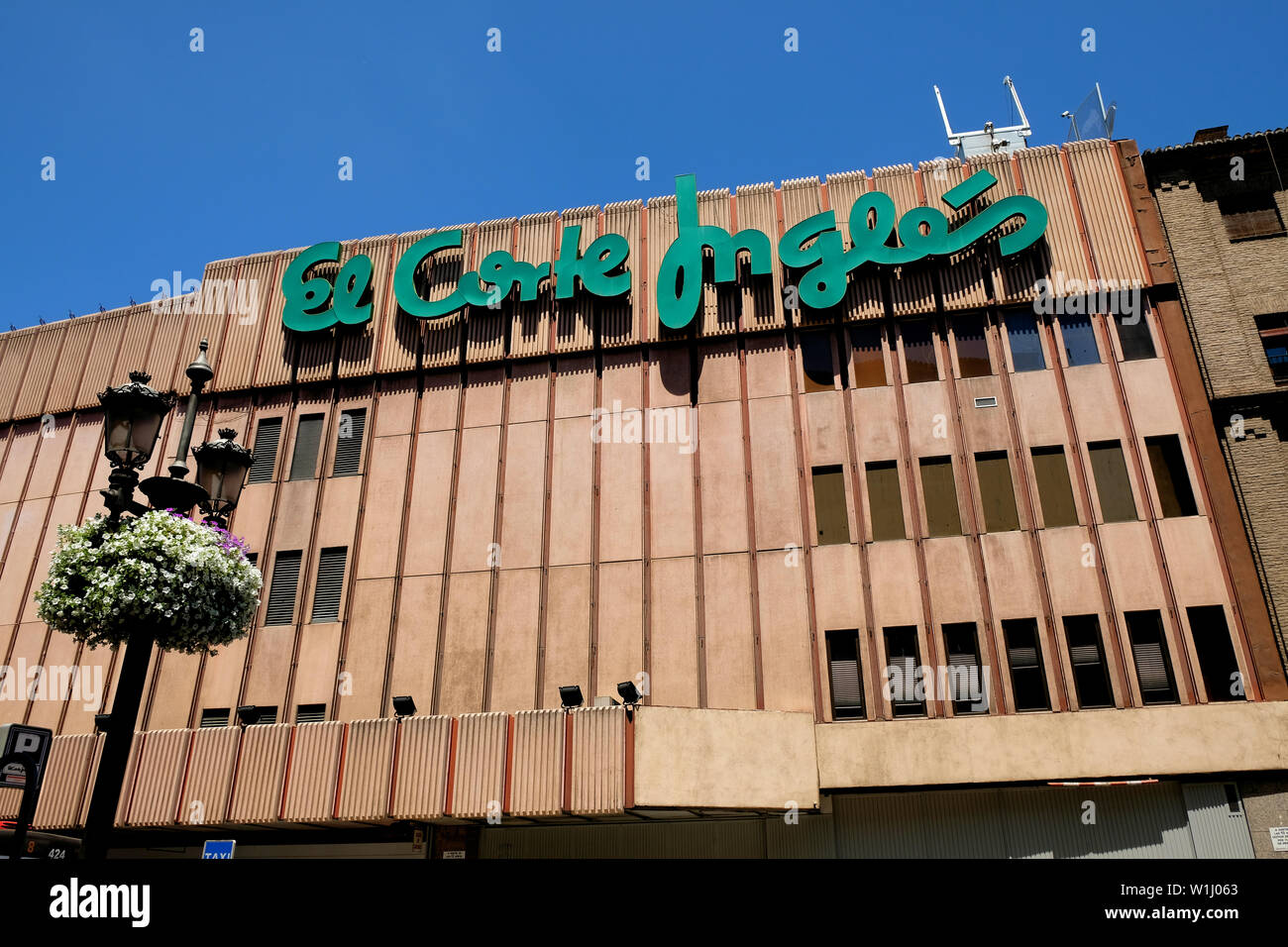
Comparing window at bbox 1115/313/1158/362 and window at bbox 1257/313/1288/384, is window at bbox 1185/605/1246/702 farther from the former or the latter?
window at bbox 1257/313/1288/384

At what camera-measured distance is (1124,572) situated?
69.8 feet

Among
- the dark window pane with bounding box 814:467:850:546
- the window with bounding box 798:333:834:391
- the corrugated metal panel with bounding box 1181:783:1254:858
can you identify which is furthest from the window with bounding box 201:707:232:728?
the corrugated metal panel with bounding box 1181:783:1254:858

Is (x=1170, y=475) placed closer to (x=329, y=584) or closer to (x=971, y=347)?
(x=971, y=347)

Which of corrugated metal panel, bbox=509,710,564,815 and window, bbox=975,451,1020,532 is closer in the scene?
corrugated metal panel, bbox=509,710,564,815

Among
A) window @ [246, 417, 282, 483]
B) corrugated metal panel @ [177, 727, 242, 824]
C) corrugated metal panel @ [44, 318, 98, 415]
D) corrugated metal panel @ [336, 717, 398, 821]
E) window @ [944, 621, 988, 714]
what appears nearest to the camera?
corrugated metal panel @ [336, 717, 398, 821]

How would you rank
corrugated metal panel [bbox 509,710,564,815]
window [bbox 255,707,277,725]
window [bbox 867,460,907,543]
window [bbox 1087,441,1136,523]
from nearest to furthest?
1. corrugated metal panel [bbox 509,710,564,815]
2. window [bbox 1087,441,1136,523]
3. window [bbox 867,460,907,543]
4. window [bbox 255,707,277,725]

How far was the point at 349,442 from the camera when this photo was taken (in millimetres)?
27328

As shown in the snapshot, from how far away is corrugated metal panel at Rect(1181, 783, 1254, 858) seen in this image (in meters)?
18.7

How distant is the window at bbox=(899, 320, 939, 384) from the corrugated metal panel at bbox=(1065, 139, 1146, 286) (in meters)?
5.10

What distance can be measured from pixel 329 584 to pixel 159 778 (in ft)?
21.2

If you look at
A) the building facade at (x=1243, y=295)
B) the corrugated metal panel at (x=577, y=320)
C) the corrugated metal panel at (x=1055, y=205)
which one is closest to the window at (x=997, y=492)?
the building facade at (x=1243, y=295)

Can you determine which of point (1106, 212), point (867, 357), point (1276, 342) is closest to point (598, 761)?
point (867, 357)

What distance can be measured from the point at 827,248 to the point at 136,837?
25.2 meters
